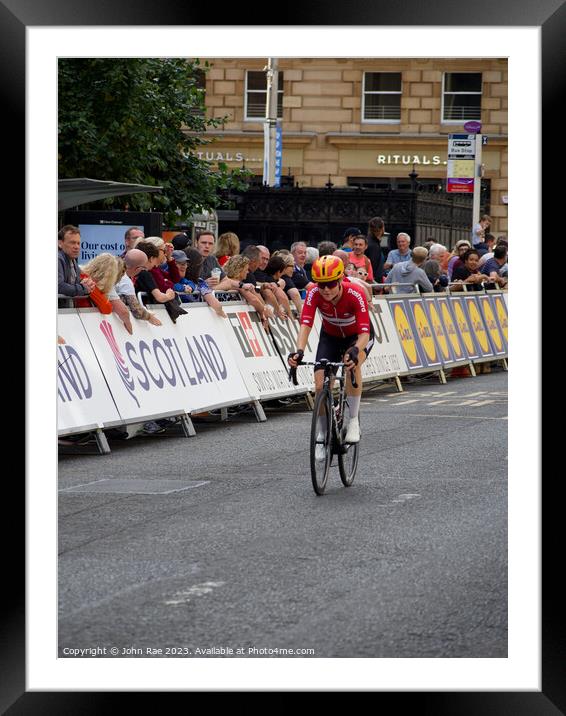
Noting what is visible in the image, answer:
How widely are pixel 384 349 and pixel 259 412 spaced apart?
183 inches

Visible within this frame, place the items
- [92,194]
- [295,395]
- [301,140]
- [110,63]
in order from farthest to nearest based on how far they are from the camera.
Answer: [301,140] → [110,63] → [92,194] → [295,395]

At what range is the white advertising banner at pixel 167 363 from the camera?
13.3 meters

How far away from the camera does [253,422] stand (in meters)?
15.8

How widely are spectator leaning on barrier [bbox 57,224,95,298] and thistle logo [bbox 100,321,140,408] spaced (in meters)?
0.35

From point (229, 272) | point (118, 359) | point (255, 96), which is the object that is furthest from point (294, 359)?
point (255, 96)

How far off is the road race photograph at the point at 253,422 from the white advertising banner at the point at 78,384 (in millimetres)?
22

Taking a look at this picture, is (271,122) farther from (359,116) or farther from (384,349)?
(384,349)

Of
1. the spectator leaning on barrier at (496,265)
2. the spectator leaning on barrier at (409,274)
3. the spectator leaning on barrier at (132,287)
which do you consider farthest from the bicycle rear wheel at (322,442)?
the spectator leaning on barrier at (496,265)

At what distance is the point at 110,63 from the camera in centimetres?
2116

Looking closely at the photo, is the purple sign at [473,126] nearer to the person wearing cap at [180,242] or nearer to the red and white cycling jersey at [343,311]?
the person wearing cap at [180,242]
